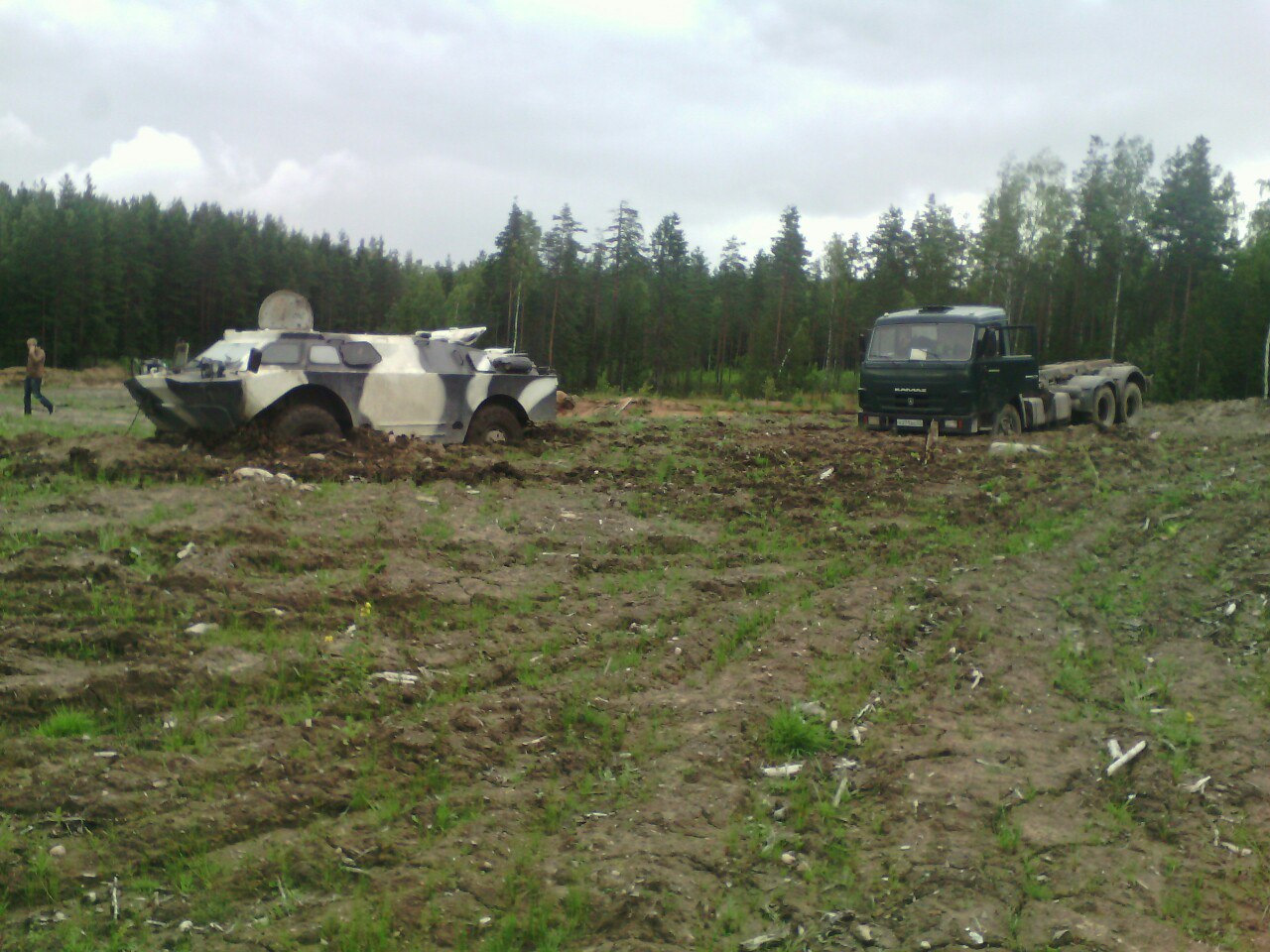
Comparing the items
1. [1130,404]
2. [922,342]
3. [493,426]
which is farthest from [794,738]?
[1130,404]

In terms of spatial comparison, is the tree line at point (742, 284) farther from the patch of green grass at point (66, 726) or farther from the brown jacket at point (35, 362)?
Result: the patch of green grass at point (66, 726)

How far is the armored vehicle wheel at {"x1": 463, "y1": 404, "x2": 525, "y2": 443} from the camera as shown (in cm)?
1511

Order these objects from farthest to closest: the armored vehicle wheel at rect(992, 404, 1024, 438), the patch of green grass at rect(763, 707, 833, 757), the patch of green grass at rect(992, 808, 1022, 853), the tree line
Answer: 1. the tree line
2. the armored vehicle wheel at rect(992, 404, 1024, 438)
3. the patch of green grass at rect(763, 707, 833, 757)
4. the patch of green grass at rect(992, 808, 1022, 853)

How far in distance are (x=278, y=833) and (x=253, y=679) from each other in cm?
159

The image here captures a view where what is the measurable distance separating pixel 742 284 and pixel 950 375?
180ft

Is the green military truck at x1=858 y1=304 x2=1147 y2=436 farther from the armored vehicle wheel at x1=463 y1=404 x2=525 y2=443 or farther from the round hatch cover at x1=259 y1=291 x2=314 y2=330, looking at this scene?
the round hatch cover at x1=259 y1=291 x2=314 y2=330

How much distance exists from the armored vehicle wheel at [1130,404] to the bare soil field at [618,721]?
11.7 metres

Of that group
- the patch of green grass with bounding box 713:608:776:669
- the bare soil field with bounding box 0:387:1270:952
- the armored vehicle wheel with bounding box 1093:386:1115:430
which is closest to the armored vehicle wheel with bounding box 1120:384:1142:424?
the armored vehicle wheel with bounding box 1093:386:1115:430

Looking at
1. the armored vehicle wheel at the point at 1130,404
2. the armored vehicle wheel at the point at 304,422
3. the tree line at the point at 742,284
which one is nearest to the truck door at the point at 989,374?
the armored vehicle wheel at the point at 1130,404

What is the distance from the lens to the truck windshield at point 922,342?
56.3 feet

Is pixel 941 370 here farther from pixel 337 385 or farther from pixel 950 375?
pixel 337 385

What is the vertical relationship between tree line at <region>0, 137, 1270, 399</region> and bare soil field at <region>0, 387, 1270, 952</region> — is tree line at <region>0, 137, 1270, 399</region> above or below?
above

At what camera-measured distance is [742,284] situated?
7094cm

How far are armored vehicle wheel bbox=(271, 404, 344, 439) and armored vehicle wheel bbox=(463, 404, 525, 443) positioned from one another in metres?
2.23
